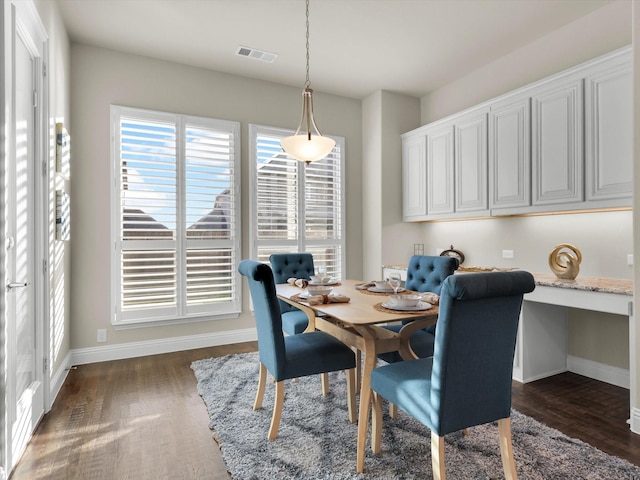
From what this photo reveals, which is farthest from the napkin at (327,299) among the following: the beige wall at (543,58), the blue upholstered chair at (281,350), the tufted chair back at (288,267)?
the beige wall at (543,58)

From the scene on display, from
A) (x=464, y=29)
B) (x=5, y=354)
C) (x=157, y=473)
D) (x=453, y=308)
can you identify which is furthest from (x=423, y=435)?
(x=464, y=29)

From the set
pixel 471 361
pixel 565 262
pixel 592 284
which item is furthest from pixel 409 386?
pixel 565 262

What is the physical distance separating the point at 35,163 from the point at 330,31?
2523mm

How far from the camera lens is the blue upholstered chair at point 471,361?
152 cm

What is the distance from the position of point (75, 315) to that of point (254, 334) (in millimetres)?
1762

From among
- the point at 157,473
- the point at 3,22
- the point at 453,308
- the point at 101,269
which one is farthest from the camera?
the point at 101,269

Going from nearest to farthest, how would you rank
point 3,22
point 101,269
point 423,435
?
1. point 3,22
2. point 423,435
3. point 101,269

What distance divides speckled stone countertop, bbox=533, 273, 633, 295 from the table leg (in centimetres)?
167

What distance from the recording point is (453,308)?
4.95 feet

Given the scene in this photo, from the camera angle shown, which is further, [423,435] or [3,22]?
[423,435]

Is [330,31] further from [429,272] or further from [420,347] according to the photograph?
[420,347]

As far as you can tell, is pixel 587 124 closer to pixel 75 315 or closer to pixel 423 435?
pixel 423 435

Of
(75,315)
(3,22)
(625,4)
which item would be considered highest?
(625,4)

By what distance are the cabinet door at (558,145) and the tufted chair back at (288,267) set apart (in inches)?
82.0
